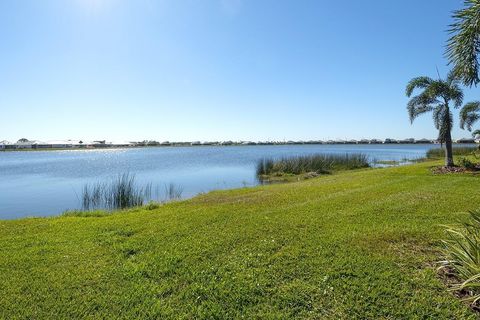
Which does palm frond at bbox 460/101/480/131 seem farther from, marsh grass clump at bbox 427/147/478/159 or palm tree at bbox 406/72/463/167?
marsh grass clump at bbox 427/147/478/159

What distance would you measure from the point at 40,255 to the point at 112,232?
1578 millimetres

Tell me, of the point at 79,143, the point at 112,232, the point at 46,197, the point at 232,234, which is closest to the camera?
the point at 232,234

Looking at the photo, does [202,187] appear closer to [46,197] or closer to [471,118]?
[46,197]

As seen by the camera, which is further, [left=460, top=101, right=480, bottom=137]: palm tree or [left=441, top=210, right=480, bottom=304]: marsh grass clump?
[left=460, top=101, right=480, bottom=137]: palm tree

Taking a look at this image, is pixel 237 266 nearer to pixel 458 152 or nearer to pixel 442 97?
pixel 442 97

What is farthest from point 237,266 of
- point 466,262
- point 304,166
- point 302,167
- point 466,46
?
point 304,166

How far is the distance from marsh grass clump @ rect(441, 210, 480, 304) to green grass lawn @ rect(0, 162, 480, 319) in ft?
0.70

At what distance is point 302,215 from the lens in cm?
805

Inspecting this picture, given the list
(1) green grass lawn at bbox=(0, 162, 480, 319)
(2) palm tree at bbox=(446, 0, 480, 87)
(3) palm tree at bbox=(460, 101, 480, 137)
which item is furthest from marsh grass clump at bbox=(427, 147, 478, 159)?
(2) palm tree at bbox=(446, 0, 480, 87)

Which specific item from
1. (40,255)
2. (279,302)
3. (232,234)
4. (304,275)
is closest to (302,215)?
(232,234)

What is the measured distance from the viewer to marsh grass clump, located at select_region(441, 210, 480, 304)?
3895 millimetres

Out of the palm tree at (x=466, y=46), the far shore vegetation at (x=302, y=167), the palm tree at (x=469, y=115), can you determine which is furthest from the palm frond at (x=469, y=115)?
the palm tree at (x=466, y=46)

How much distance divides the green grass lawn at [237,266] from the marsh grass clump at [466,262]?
214 millimetres

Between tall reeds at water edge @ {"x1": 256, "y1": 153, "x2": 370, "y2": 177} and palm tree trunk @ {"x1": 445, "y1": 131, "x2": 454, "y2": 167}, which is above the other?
palm tree trunk @ {"x1": 445, "y1": 131, "x2": 454, "y2": 167}
